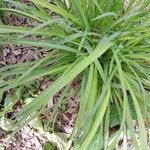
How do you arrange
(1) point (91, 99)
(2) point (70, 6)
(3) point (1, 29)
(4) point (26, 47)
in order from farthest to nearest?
(4) point (26, 47) → (2) point (70, 6) → (1) point (91, 99) → (3) point (1, 29)

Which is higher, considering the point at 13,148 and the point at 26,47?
the point at 26,47

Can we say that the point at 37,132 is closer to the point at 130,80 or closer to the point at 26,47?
the point at 26,47

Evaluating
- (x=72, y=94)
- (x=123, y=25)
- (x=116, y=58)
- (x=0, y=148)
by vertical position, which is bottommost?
(x=0, y=148)

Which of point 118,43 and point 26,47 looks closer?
point 118,43

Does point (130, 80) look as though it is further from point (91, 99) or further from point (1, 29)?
point (1, 29)

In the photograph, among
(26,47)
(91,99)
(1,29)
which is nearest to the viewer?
(1,29)

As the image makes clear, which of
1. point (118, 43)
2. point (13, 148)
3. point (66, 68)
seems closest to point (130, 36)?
point (118, 43)
